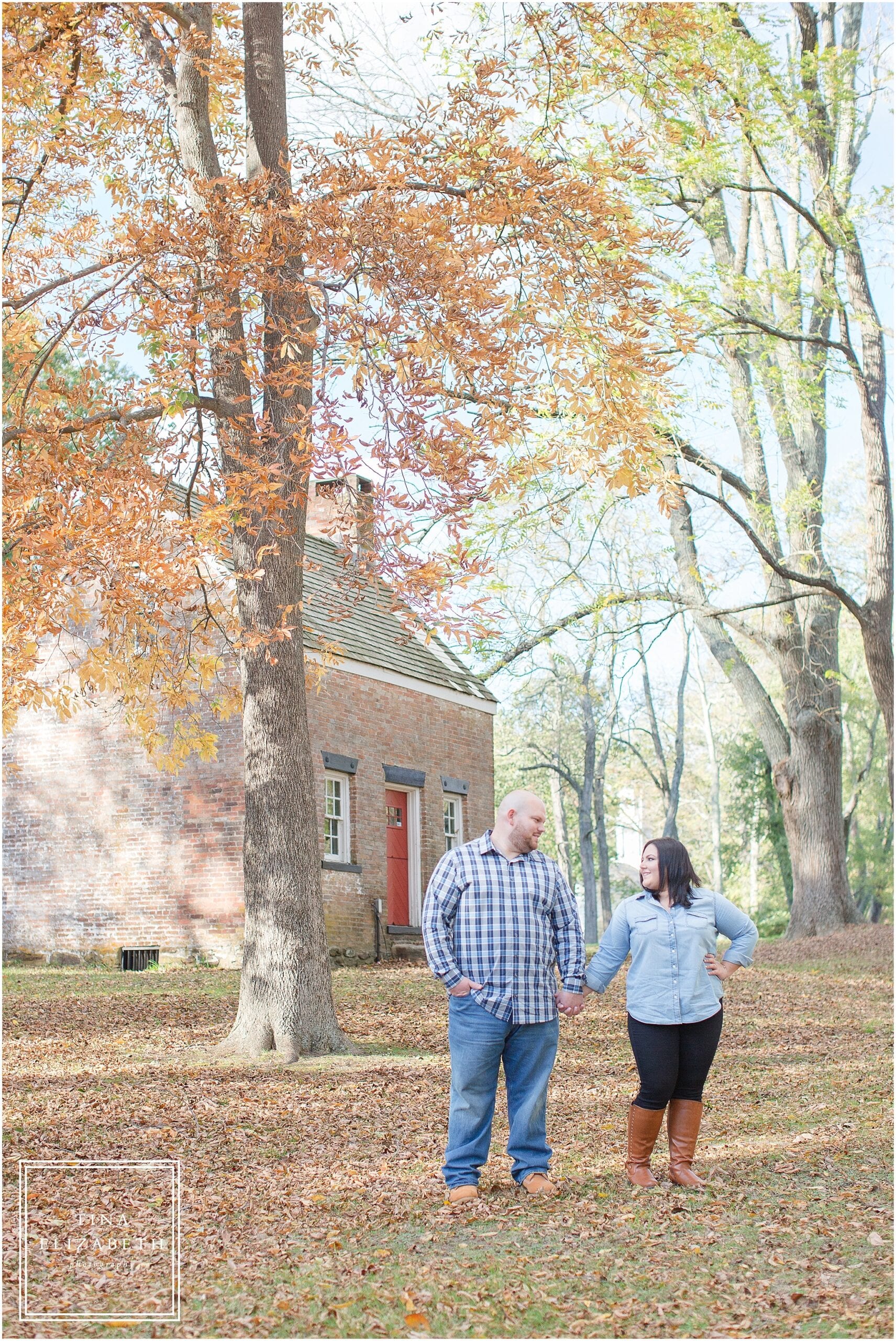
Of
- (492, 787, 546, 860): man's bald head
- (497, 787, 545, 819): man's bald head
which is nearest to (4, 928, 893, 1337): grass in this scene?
(492, 787, 546, 860): man's bald head

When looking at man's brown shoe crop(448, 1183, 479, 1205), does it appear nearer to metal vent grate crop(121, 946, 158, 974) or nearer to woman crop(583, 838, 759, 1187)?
woman crop(583, 838, 759, 1187)

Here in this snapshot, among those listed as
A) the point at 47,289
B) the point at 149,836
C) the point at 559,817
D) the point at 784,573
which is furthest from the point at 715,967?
the point at 559,817

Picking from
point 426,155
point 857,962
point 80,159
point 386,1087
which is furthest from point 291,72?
point 857,962

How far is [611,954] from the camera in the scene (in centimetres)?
586

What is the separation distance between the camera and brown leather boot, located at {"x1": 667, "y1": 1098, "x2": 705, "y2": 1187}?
19.2ft

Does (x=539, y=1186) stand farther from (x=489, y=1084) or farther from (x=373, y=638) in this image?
(x=373, y=638)

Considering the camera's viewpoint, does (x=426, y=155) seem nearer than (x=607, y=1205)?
No

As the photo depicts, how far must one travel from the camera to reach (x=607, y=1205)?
18.5 feet

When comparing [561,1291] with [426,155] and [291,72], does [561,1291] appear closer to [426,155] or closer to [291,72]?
[426,155]

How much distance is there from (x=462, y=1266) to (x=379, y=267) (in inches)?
276

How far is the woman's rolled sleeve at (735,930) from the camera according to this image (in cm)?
596

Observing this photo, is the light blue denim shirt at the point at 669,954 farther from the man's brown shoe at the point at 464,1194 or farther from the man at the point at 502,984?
the man's brown shoe at the point at 464,1194

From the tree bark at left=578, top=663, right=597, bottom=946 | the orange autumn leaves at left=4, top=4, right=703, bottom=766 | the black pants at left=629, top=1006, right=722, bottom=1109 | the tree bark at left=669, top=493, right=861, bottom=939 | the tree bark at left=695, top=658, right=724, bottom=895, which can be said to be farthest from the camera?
the tree bark at left=695, top=658, right=724, bottom=895

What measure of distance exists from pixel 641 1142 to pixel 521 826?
1632 mm
